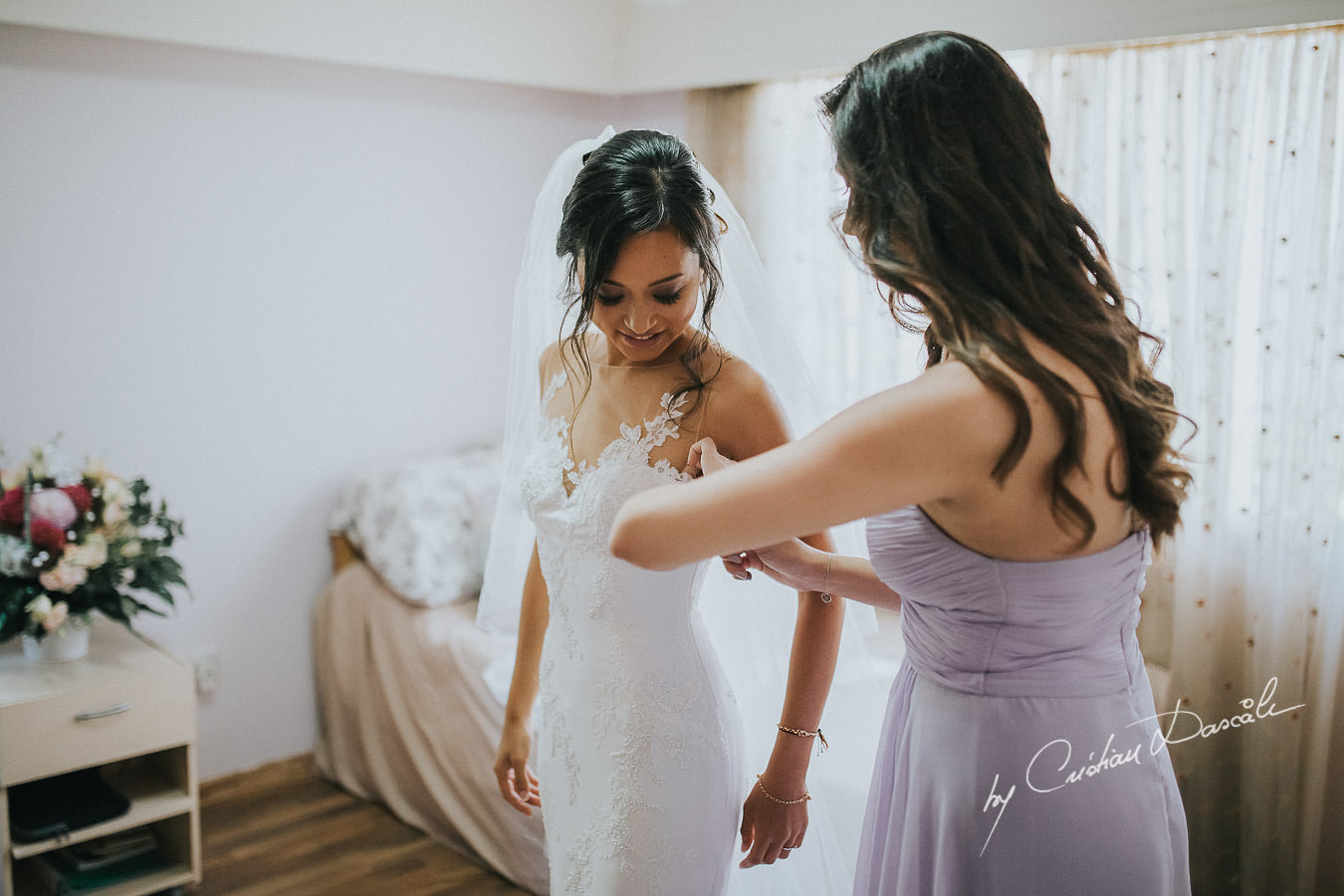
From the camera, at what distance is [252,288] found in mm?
3111

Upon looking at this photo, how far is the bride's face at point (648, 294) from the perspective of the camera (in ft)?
4.54

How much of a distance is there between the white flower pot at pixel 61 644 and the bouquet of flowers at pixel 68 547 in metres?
0.05

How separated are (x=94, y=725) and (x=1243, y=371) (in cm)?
278

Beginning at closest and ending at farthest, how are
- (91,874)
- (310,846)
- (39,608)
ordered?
(39,608) → (91,874) → (310,846)

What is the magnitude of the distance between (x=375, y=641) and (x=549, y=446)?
1822 millimetres

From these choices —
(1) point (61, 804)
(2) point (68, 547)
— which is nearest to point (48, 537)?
(2) point (68, 547)

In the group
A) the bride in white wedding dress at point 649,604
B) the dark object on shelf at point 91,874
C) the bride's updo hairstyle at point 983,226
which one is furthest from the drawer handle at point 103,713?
the bride's updo hairstyle at point 983,226

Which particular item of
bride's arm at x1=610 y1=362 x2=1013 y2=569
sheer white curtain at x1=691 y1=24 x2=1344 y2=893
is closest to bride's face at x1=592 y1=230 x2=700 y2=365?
bride's arm at x1=610 y1=362 x2=1013 y2=569

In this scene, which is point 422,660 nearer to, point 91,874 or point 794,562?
point 91,874

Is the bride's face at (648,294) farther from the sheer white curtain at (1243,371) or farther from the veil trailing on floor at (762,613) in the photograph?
the sheer white curtain at (1243,371)

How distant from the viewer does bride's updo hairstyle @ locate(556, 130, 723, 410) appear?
1377 mm

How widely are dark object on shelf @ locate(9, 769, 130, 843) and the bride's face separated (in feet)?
6.40

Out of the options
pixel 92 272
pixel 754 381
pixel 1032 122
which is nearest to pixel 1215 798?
pixel 754 381

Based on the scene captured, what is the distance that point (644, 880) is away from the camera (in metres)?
1.42
